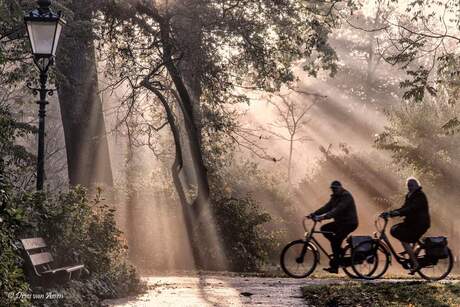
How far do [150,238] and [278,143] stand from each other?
139ft

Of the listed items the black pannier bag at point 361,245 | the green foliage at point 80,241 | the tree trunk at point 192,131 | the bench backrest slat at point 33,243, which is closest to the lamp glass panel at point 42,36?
the green foliage at point 80,241

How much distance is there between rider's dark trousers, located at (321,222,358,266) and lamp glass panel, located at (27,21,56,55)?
5.82 m

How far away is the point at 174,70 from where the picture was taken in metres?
20.2

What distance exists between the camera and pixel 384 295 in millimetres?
10008

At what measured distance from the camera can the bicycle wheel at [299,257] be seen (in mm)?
13115

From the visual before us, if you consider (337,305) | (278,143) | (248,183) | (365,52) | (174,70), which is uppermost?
(365,52)

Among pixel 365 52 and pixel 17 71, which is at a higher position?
pixel 365 52

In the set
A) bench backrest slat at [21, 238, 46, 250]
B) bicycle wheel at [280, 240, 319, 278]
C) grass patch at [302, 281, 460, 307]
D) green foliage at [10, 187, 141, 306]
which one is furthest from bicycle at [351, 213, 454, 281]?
bench backrest slat at [21, 238, 46, 250]

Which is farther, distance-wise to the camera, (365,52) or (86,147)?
(365,52)

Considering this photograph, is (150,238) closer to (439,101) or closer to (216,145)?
(216,145)

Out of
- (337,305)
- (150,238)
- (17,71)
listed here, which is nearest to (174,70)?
(17,71)

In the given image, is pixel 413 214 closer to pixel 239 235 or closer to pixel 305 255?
pixel 305 255

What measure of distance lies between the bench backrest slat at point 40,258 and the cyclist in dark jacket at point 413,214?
Answer: 5902mm

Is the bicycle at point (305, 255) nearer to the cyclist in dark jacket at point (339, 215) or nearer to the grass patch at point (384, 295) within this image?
the cyclist in dark jacket at point (339, 215)
